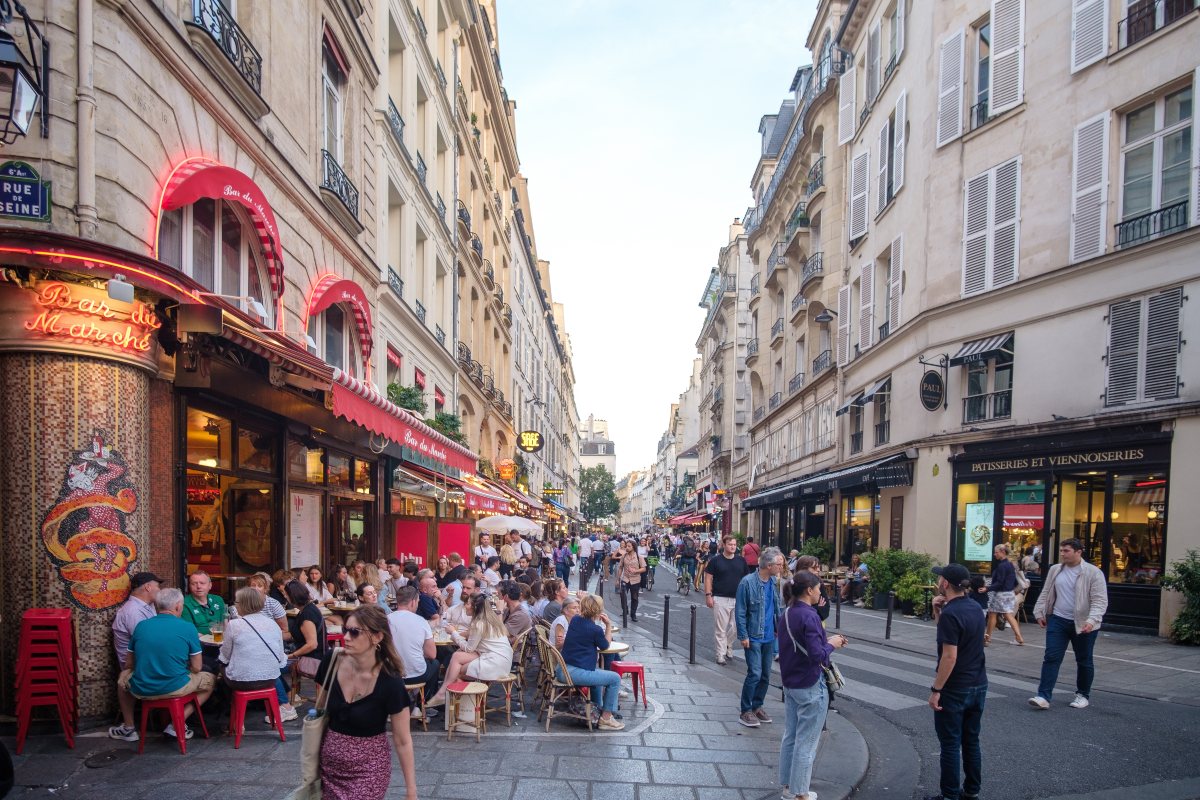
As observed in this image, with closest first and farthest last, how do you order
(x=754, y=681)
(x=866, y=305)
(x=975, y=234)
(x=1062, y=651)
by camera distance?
(x=754, y=681)
(x=1062, y=651)
(x=975, y=234)
(x=866, y=305)

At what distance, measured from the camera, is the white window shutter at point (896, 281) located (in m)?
19.5

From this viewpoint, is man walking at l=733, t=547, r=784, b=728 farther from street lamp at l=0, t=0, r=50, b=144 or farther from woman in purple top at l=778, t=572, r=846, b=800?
street lamp at l=0, t=0, r=50, b=144

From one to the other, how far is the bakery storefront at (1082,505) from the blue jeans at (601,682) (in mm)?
10860

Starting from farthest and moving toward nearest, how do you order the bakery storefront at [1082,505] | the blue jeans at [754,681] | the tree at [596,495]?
the tree at [596,495] → the bakery storefront at [1082,505] → the blue jeans at [754,681]

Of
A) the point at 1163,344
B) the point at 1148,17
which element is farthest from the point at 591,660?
the point at 1148,17

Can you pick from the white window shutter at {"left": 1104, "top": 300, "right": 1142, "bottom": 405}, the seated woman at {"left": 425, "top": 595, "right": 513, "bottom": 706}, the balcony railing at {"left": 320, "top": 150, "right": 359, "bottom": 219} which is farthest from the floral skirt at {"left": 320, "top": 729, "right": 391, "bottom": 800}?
the white window shutter at {"left": 1104, "top": 300, "right": 1142, "bottom": 405}

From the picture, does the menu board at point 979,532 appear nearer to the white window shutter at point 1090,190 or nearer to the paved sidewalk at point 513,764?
the white window shutter at point 1090,190

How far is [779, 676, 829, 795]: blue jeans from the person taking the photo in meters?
5.06

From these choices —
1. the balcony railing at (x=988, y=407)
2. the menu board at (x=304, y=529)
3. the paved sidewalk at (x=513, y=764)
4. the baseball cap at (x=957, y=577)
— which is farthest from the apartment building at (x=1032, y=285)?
the menu board at (x=304, y=529)

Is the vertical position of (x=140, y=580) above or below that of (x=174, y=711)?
above

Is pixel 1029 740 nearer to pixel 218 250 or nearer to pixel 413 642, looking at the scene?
pixel 413 642

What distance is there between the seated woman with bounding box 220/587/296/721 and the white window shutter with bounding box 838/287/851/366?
21.0m

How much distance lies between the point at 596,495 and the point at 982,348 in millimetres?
90976

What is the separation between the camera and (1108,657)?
10.7 m
